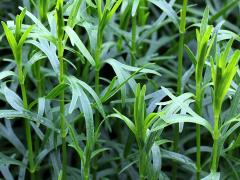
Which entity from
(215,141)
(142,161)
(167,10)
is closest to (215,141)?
(215,141)

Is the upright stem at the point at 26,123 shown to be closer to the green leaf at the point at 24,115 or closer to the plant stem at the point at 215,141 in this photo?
the green leaf at the point at 24,115

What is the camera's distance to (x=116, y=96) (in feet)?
6.19

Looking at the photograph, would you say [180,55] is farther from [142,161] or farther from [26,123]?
[26,123]

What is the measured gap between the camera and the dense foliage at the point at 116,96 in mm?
1382

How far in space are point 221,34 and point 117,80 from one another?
0.33m

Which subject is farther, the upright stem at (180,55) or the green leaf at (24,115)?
the upright stem at (180,55)

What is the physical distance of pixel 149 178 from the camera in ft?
4.71

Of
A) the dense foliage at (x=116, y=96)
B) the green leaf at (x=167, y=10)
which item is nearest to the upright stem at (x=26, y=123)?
the dense foliage at (x=116, y=96)

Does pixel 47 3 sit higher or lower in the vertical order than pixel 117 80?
higher

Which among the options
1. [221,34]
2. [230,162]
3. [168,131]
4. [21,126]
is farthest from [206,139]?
[21,126]

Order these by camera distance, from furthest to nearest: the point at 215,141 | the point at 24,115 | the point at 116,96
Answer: the point at 116,96, the point at 24,115, the point at 215,141

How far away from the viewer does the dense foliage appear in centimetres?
138

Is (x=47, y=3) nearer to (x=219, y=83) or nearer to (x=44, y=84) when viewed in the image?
(x=44, y=84)

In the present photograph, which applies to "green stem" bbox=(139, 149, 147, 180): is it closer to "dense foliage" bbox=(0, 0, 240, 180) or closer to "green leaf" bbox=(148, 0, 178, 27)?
"dense foliage" bbox=(0, 0, 240, 180)
